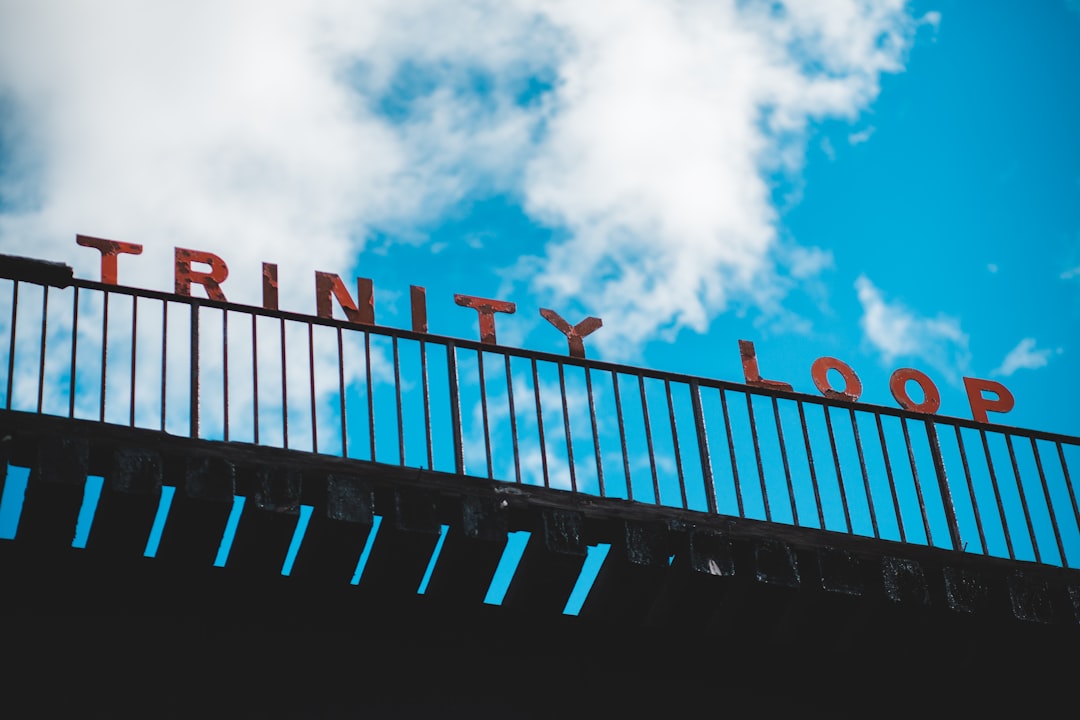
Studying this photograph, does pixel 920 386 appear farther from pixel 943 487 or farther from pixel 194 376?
pixel 194 376

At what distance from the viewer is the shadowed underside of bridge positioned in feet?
A: 46.1

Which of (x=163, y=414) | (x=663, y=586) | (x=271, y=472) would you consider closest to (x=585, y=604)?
(x=663, y=586)

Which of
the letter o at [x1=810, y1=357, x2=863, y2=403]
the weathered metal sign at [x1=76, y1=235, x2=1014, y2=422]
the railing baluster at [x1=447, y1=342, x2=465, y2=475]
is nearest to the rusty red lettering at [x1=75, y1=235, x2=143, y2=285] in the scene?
the weathered metal sign at [x1=76, y1=235, x2=1014, y2=422]

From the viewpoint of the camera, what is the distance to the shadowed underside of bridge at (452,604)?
14.1 metres

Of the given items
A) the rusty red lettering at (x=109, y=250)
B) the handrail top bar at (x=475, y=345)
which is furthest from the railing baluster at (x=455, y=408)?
the rusty red lettering at (x=109, y=250)

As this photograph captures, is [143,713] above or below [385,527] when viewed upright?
below

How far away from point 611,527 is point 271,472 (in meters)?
3.26

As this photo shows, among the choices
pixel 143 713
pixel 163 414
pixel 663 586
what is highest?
pixel 163 414

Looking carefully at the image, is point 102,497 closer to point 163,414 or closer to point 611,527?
point 163,414

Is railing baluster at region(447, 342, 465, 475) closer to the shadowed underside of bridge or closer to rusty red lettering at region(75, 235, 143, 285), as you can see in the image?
the shadowed underside of bridge

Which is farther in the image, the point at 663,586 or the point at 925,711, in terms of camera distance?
the point at 925,711

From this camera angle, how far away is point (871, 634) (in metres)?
16.3

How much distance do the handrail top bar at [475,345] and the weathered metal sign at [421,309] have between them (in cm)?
22

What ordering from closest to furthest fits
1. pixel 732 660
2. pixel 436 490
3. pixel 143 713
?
pixel 143 713 < pixel 436 490 < pixel 732 660
